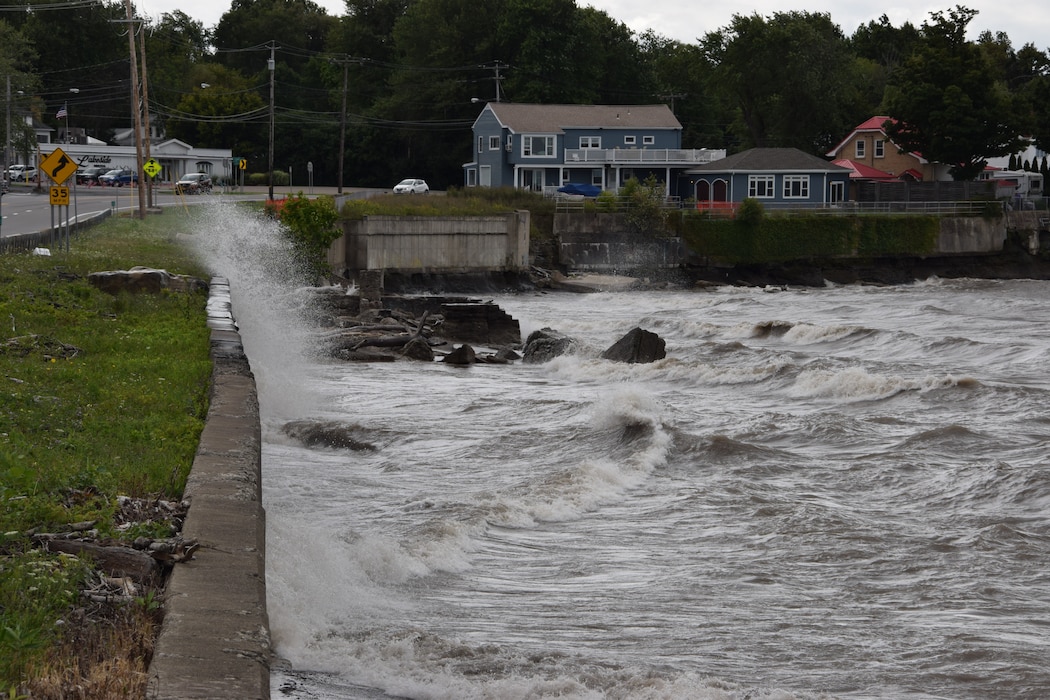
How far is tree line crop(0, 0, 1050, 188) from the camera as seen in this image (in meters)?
69.7

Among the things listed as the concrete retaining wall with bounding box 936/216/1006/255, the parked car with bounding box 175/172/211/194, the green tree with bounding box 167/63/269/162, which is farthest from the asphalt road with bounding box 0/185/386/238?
the concrete retaining wall with bounding box 936/216/1006/255

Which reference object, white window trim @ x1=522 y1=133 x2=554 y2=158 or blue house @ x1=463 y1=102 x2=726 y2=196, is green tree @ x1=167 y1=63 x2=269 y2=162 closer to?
blue house @ x1=463 y1=102 x2=726 y2=196

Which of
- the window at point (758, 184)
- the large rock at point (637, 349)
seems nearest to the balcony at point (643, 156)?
the window at point (758, 184)

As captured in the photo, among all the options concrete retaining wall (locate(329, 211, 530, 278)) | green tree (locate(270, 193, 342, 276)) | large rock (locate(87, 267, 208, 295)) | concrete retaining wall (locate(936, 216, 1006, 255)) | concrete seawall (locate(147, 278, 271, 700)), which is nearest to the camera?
concrete seawall (locate(147, 278, 271, 700))

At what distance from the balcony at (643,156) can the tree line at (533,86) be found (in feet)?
30.2

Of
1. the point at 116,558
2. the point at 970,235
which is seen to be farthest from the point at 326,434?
the point at 970,235

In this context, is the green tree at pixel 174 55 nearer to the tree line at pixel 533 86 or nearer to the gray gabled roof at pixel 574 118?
the tree line at pixel 533 86

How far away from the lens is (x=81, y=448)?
1001 cm

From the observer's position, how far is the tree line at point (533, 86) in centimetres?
6969

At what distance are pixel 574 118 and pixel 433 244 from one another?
25.7m

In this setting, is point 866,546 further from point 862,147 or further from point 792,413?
point 862,147

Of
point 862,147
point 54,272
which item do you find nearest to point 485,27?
point 862,147

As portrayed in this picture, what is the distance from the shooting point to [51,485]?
8734mm

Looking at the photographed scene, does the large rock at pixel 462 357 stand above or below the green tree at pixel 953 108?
below
